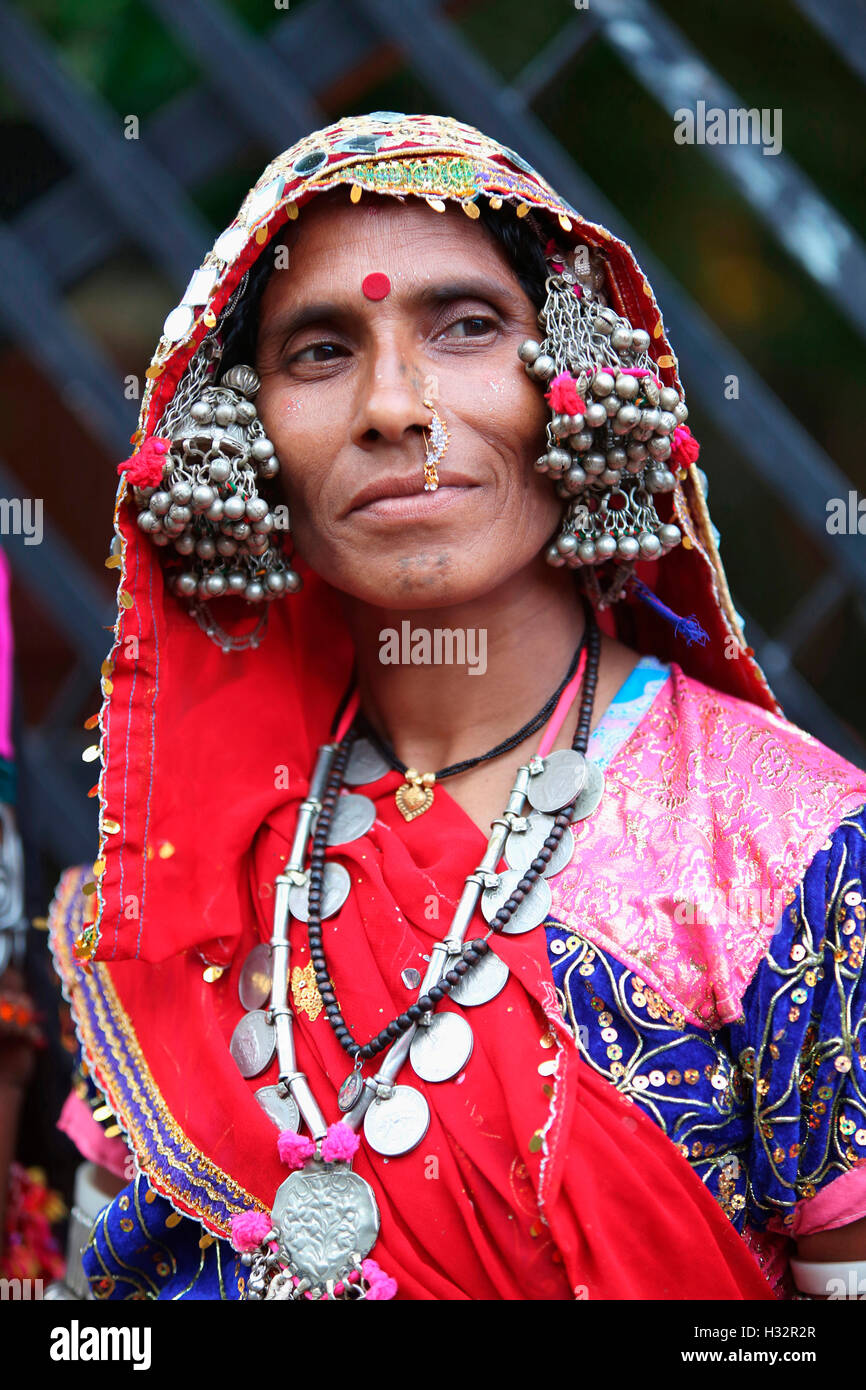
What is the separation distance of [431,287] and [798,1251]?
1.37 meters

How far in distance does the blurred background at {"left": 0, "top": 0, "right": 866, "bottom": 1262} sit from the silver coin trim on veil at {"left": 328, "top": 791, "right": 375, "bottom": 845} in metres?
0.99

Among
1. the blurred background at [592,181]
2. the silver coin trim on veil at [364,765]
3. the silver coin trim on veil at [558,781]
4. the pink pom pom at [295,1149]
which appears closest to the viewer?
the pink pom pom at [295,1149]

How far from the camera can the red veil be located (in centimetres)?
160

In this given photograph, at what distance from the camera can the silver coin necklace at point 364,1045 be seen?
5.47 feet

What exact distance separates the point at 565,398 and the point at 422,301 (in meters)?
0.24

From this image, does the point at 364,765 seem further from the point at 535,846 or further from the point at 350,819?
the point at 535,846

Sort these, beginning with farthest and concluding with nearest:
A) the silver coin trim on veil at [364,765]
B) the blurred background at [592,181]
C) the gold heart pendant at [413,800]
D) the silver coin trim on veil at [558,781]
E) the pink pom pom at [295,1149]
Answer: the blurred background at [592,181]
the silver coin trim on veil at [364,765]
the gold heart pendant at [413,800]
the silver coin trim on veil at [558,781]
the pink pom pom at [295,1149]

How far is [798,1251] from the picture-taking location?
168 cm

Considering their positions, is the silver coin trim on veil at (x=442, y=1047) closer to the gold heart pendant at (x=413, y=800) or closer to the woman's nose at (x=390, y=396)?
the gold heart pendant at (x=413, y=800)

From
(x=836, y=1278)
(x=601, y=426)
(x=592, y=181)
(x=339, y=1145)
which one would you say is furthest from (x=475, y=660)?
(x=592, y=181)

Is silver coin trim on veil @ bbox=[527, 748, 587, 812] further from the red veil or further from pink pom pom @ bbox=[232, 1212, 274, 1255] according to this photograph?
pink pom pom @ bbox=[232, 1212, 274, 1255]

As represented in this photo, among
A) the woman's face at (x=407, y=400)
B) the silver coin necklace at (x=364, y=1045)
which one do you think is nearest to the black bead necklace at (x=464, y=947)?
the silver coin necklace at (x=364, y=1045)

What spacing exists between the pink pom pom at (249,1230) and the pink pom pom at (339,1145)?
127 mm

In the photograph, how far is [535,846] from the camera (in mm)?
1783
